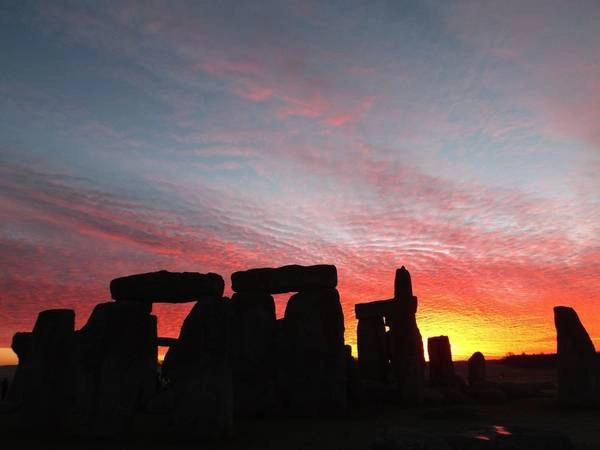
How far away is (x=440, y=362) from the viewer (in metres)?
19.2

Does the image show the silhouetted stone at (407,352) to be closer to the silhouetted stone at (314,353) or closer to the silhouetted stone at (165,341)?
the silhouetted stone at (314,353)

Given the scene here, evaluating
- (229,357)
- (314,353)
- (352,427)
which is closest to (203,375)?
(229,357)

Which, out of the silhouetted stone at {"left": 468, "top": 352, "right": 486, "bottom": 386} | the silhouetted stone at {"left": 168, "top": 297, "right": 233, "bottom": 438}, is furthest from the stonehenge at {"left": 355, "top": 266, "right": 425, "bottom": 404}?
the silhouetted stone at {"left": 168, "top": 297, "right": 233, "bottom": 438}

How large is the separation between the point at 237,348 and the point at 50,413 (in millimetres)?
4438

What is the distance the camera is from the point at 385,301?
679 inches

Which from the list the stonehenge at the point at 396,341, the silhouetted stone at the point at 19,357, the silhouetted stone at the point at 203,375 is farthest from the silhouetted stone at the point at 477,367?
the silhouetted stone at the point at 19,357

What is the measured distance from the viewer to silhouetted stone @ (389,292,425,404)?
47.6 feet

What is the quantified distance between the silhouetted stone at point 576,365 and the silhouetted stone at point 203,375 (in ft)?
28.0

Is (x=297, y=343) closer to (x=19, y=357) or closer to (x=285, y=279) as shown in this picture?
(x=285, y=279)

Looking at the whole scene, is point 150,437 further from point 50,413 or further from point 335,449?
point 335,449

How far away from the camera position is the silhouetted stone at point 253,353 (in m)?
12.9

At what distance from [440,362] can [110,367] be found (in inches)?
493

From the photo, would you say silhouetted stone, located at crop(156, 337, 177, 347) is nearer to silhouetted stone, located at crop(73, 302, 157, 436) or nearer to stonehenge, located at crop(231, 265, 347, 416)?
stonehenge, located at crop(231, 265, 347, 416)

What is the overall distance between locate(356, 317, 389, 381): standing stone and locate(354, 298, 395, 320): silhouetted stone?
1.47 ft
